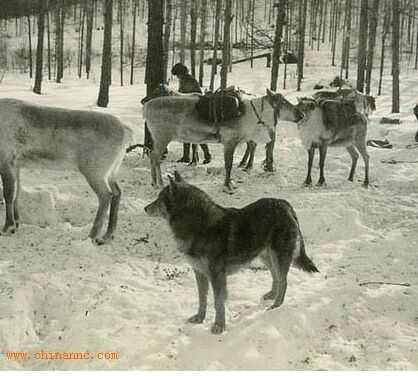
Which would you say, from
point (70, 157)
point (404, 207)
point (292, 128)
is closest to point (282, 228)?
point (70, 157)

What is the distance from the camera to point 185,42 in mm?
44531

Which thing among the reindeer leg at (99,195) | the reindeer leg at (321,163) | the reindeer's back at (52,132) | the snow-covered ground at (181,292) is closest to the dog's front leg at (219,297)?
the snow-covered ground at (181,292)

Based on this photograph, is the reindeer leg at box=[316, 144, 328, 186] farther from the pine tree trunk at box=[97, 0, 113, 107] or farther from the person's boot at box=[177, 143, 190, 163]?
the pine tree trunk at box=[97, 0, 113, 107]

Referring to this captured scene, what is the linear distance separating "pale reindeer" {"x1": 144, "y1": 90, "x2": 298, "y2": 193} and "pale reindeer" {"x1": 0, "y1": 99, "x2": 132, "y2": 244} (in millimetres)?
2441

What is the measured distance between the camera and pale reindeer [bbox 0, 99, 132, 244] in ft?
21.7

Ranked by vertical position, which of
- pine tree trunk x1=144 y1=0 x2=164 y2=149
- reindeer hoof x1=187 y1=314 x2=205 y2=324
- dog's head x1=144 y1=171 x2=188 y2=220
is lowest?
reindeer hoof x1=187 y1=314 x2=205 y2=324

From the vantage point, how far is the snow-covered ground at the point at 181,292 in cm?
454

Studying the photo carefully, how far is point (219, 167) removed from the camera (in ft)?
35.6

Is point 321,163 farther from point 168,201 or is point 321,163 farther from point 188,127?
point 168,201

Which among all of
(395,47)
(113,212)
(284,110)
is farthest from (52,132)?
(395,47)

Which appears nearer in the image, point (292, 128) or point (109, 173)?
point (109, 173)

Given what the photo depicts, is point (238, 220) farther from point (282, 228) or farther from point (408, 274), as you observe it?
point (408, 274)

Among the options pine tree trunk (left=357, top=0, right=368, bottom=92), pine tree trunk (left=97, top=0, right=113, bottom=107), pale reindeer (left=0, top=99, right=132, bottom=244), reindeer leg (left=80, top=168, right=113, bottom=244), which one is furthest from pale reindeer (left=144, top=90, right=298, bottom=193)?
pine tree trunk (left=357, top=0, right=368, bottom=92)
